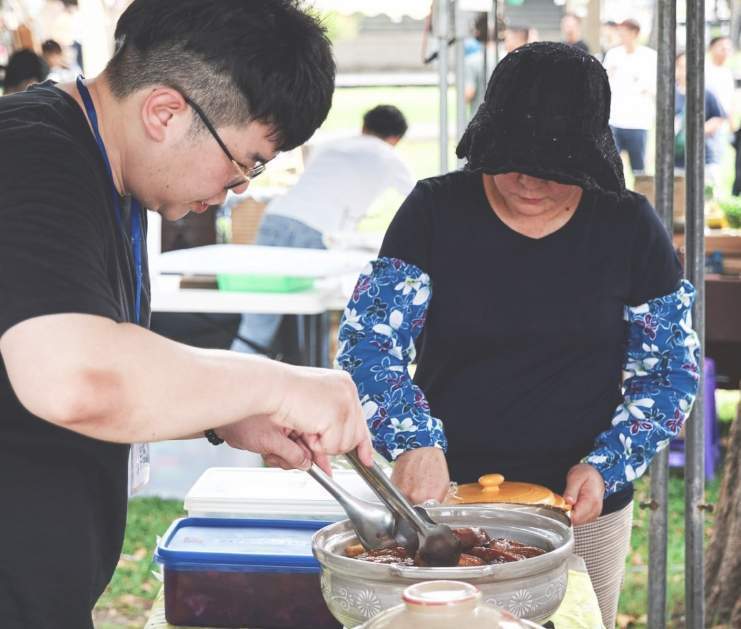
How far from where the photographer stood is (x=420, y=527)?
1.38 meters

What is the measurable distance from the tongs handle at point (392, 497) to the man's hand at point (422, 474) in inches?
15.6

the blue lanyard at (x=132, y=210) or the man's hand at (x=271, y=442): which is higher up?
the blue lanyard at (x=132, y=210)

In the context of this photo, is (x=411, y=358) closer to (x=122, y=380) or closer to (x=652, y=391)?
(x=652, y=391)

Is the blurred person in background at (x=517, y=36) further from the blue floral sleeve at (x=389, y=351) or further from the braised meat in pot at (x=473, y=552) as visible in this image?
the braised meat in pot at (x=473, y=552)

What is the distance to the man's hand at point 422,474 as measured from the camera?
71.3 inches

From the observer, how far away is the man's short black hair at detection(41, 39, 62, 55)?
9.18m

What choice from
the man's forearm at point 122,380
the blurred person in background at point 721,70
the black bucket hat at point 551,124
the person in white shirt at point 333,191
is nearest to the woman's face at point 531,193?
the black bucket hat at point 551,124

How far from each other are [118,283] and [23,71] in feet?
20.1

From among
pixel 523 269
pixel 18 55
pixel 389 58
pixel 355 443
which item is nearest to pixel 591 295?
pixel 523 269

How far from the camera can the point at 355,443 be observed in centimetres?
126

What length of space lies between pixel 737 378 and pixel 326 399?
15.2ft

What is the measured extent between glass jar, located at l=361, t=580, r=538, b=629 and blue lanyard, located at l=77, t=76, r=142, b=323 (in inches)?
28.0

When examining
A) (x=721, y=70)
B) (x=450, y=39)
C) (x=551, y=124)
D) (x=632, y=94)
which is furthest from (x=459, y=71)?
(x=721, y=70)

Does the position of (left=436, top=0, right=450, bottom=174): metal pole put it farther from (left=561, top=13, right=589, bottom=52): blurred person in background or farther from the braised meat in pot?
(left=561, top=13, right=589, bottom=52): blurred person in background
